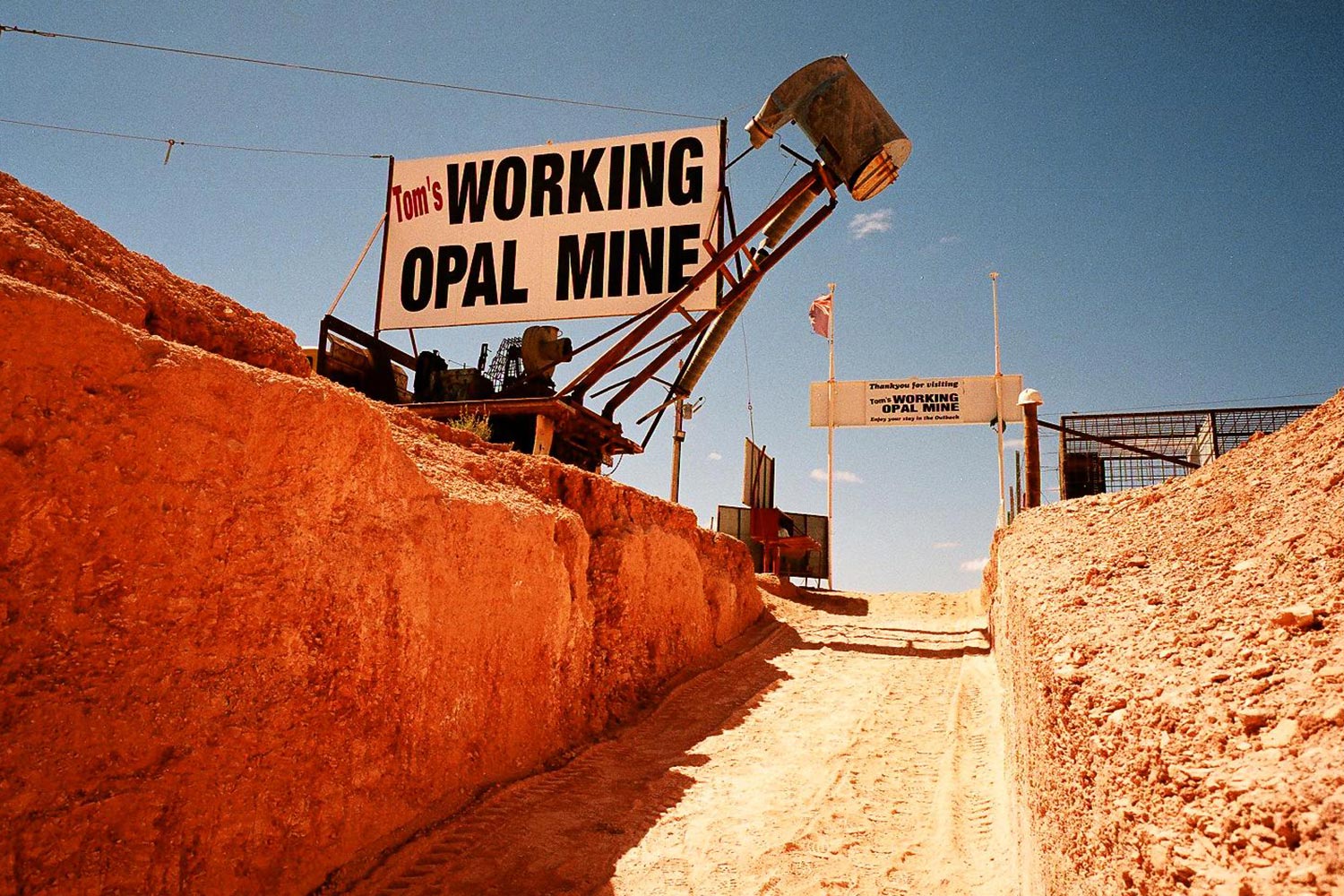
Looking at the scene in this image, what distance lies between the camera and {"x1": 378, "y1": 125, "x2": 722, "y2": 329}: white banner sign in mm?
13703

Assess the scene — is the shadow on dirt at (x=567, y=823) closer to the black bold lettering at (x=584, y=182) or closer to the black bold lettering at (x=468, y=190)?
the black bold lettering at (x=584, y=182)

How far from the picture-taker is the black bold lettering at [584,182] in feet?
46.0

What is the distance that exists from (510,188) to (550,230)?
1.24 m

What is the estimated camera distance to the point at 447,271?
14719 millimetres

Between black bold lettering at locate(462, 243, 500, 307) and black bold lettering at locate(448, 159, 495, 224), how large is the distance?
671 millimetres

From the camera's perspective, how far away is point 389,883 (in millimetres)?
4398

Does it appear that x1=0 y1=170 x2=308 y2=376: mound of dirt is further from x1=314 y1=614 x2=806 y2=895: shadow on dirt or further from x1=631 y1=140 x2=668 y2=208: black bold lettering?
x1=631 y1=140 x2=668 y2=208: black bold lettering

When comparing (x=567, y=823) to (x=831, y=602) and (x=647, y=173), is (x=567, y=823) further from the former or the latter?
(x=831, y=602)

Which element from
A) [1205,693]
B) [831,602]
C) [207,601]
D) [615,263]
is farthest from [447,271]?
[1205,693]

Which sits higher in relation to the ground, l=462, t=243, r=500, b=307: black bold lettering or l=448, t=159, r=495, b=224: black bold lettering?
l=448, t=159, r=495, b=224: black bold lettering

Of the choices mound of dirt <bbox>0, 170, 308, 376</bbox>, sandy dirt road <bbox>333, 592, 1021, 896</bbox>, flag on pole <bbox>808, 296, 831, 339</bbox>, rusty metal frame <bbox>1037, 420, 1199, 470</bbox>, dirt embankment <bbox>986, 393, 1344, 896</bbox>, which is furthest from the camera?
flag on pole <bbox>808, 296, 831, 339</bbox>

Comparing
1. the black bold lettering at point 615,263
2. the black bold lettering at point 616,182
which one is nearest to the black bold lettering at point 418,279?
the black bold lettering at point 615,263

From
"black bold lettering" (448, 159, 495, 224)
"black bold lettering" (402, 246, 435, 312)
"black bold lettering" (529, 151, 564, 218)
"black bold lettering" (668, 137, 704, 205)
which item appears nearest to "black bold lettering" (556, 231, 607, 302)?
"black bold lettering" (529, 151, 564, 218)

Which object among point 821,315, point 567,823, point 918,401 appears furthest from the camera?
point 821,315
